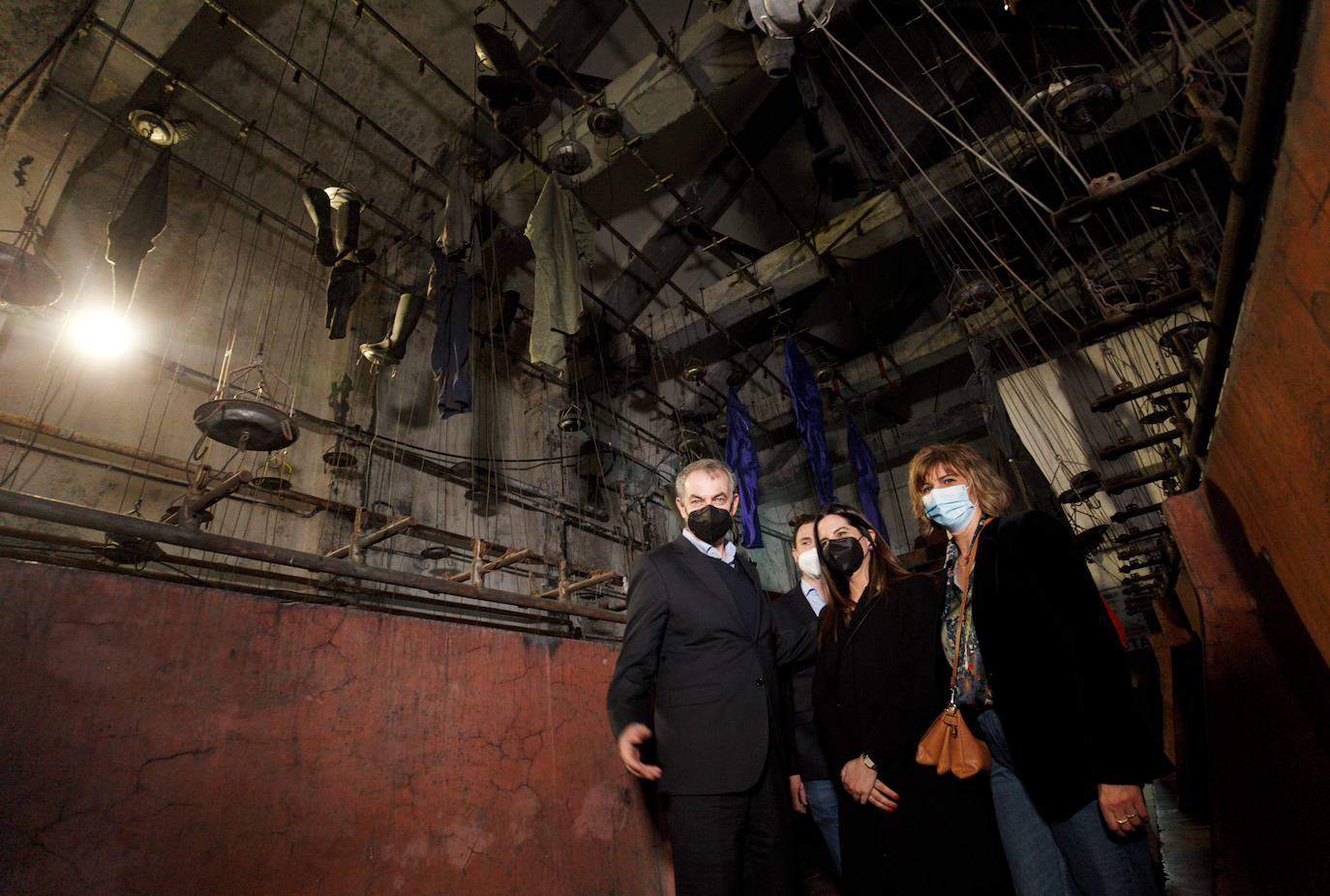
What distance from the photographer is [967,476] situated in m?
1.62

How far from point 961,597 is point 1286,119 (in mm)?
1179

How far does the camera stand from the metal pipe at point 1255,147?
0.94m

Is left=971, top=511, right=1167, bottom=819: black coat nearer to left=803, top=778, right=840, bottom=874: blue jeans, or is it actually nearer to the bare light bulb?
left=803, top=778, right=840, bottom=874: blue jeans

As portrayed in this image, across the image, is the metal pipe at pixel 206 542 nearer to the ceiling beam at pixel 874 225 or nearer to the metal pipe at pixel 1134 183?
the metal pipe at pixel 1134 183

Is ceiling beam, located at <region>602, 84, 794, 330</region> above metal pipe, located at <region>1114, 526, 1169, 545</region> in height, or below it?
above

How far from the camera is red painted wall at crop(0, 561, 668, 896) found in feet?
3.86

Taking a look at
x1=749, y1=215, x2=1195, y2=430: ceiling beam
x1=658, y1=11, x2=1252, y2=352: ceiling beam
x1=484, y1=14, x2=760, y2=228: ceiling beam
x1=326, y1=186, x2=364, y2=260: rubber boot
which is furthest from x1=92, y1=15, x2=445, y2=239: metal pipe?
x1=749, y1=215, x2=1195, y2=430: ceiling beam

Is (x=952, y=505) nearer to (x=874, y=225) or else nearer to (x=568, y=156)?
(x=568, y=156)

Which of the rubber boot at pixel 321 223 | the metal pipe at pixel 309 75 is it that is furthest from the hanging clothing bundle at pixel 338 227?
the metal pipe at pixel 309 75

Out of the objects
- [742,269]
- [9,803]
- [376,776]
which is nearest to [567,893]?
[376,776]

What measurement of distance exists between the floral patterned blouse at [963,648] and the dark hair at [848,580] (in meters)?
0.18

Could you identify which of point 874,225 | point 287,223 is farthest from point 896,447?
point 287,223

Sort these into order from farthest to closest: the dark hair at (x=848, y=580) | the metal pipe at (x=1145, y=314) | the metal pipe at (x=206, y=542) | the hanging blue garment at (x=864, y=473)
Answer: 1. the hanging blue garment at (x=864, y=473)
2. the metal pipe at (x=1145, y=314)
3. the dark hair at (x=848, y=580)
4. the metal pipe at (x=206, y=542)

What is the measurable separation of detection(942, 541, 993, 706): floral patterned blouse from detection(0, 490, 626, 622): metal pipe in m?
1.43
